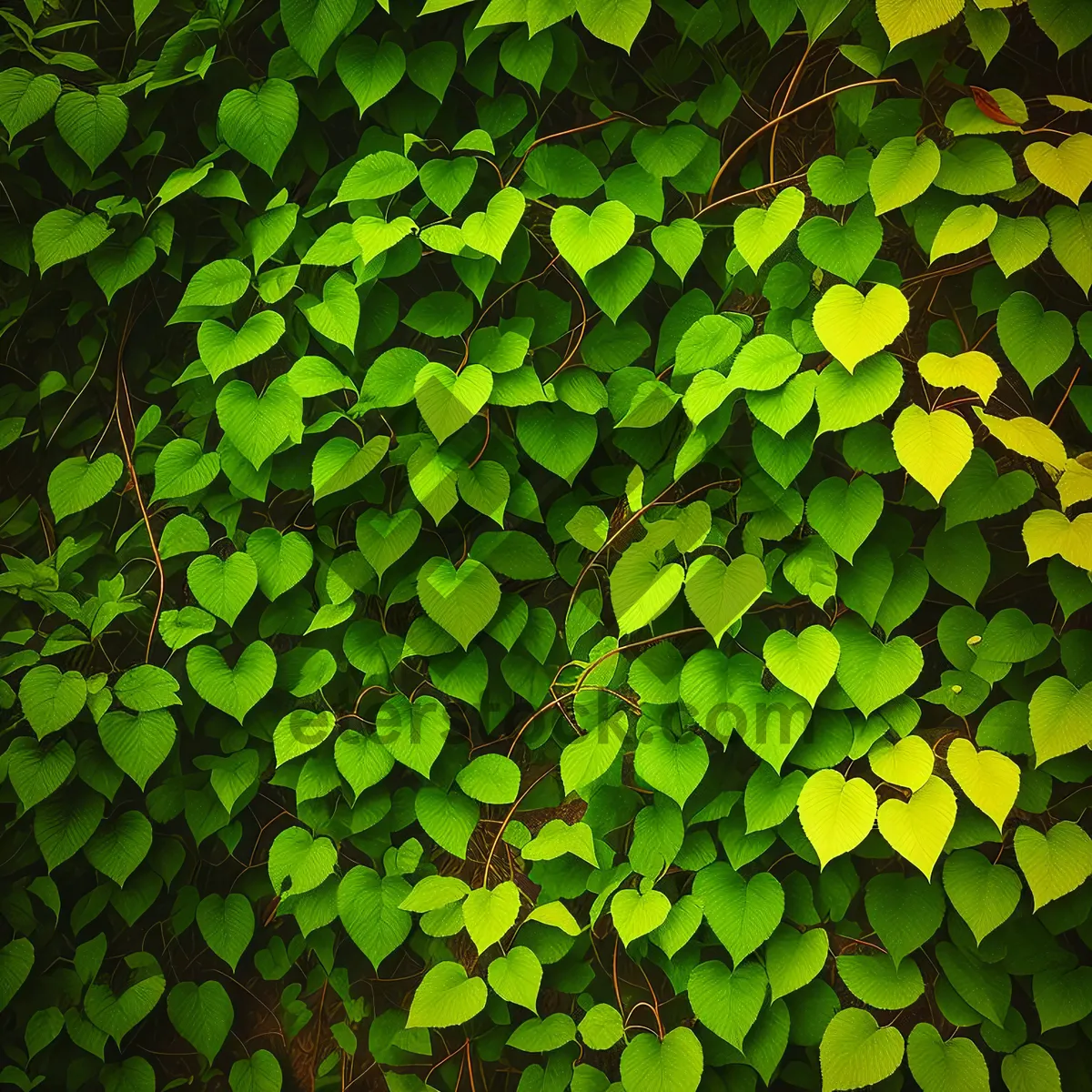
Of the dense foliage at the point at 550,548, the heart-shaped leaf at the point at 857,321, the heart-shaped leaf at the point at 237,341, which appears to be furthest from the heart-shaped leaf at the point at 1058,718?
the heart-shaped leaf at the point at 237,341

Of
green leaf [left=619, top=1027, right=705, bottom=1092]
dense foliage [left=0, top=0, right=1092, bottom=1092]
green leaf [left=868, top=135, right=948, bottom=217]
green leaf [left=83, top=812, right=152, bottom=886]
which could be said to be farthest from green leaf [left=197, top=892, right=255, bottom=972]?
green leaf [left=868, top=135, right=948, bottom=217]

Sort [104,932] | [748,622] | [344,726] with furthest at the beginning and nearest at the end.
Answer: [104,932], [344,726], [748,622]

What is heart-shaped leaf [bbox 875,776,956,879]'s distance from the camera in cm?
115

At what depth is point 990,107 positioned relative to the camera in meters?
1.18

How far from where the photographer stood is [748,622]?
132 cm

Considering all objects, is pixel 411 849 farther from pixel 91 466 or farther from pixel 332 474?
pixel 91 466

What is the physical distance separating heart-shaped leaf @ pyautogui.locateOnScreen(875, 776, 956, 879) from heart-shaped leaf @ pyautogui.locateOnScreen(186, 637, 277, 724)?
2.69 feet

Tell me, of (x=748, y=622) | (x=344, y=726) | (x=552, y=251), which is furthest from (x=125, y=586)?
(x=748, y=622)

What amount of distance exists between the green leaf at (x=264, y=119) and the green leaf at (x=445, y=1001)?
3.66ft

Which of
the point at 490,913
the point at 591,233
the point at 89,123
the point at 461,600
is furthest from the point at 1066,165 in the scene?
the point at 89,123

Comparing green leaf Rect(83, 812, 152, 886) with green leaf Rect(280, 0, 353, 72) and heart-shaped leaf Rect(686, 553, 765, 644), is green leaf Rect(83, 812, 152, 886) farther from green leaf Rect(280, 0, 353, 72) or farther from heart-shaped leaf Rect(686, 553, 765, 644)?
green leaf Rect(280, 0, 353, 72)

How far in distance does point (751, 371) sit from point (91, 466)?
967 millimetres

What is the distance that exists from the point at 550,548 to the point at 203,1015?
848 millimetres

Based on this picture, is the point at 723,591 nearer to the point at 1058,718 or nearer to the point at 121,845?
the point at 1058,718
